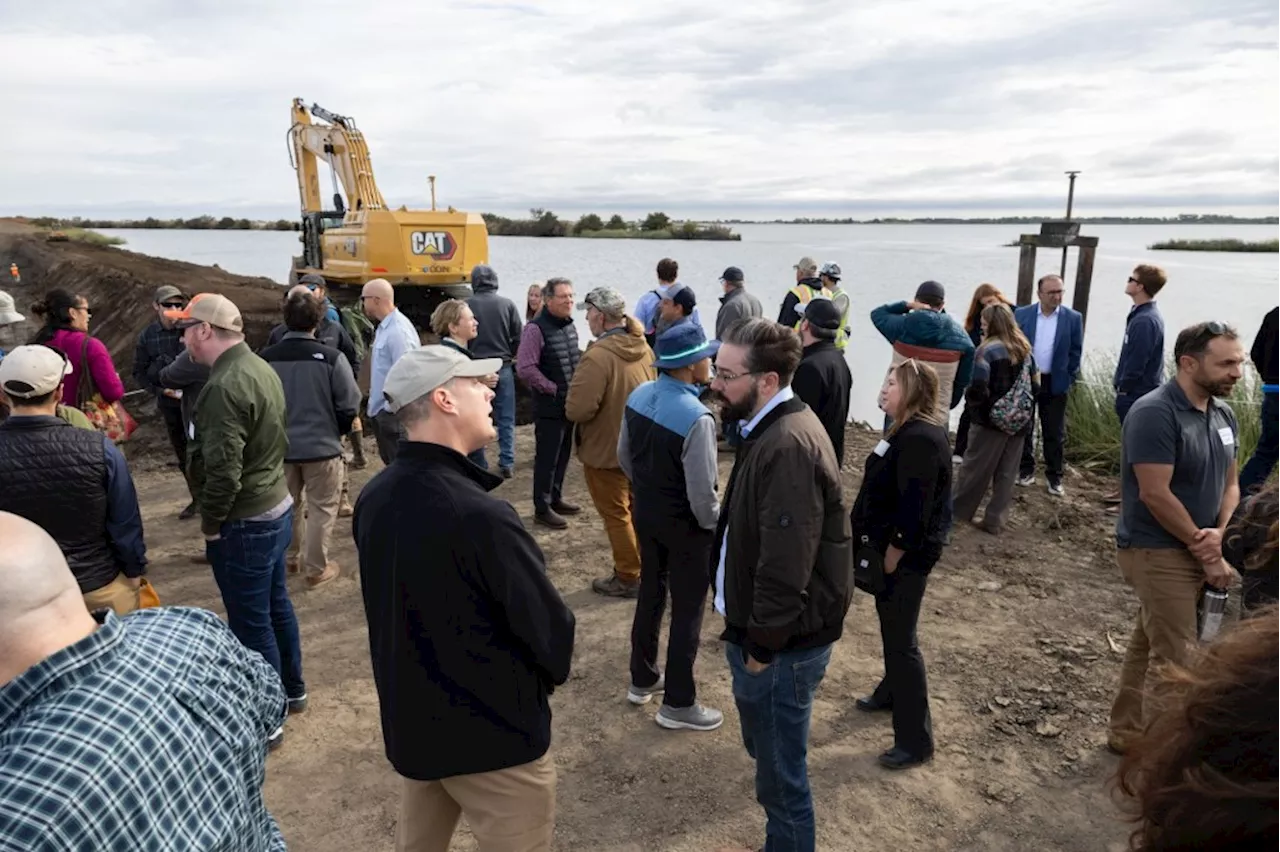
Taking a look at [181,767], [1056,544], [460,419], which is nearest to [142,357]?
[460,419]

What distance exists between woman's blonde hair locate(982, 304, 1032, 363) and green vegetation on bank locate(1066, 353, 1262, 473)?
261 cm

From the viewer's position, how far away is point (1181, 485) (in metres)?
3.08

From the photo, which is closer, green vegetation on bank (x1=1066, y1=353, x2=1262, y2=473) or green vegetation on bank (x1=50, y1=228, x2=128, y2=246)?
green vegetation on bank (x1=1066, y1=353, x2=1262, y2=473)

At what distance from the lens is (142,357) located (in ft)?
18.9

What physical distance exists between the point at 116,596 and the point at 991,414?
5.49 m

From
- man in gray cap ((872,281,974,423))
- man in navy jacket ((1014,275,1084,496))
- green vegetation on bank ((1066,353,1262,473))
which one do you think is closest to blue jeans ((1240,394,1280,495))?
man in navy jacket ((1014,275,1084,496))

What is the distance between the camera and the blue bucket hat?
347cm

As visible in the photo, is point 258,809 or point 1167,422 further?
point 1167,422

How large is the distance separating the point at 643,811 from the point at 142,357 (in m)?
4.92

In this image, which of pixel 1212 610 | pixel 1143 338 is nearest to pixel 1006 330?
pixel 1143 338

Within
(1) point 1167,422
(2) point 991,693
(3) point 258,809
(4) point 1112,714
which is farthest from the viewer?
(2) point 991,693

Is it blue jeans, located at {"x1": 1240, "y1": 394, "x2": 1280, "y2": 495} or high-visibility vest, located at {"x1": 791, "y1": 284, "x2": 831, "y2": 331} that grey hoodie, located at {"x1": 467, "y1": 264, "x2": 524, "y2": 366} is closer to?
high-visibility vest, located at {"x1": 791, "y1": 284, "x2": 831, "y2": 331}

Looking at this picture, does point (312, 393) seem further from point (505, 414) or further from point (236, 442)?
point (505, 414)

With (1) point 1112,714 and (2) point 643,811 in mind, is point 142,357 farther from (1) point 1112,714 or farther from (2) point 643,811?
(1) point 1112,714
